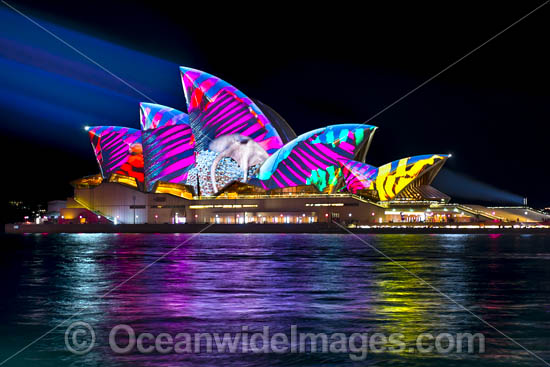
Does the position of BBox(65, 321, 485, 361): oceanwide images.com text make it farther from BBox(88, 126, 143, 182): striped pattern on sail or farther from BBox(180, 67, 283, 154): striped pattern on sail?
BBox(88, 126, 143, 182): striped pattern on sail

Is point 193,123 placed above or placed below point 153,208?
above

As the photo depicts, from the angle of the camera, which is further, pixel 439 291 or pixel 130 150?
pixel 130 150

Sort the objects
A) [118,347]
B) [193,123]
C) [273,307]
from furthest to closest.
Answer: [193,123] → [273,307] → [118,347]

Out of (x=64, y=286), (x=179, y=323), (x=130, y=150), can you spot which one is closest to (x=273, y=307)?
(x=179, y=323)

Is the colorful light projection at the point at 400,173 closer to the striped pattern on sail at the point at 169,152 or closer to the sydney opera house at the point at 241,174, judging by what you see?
the sydney opera house at the point at 241,174

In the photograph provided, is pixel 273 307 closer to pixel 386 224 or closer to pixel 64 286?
pixel 64 286

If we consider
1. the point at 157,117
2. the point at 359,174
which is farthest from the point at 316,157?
the point at 157,117

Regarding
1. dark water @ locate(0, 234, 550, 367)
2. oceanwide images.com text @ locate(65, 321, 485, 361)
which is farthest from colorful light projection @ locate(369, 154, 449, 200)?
oceanwide images.com text @ locate(65, 321, 485, 361)

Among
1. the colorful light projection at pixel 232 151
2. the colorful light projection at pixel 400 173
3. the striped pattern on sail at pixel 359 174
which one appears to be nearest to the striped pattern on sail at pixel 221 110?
the colorful light projection at pixel 232 151
